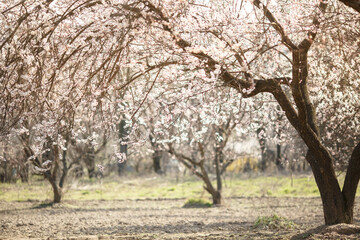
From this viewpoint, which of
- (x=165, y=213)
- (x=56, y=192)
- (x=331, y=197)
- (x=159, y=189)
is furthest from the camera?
(x=159, y=189)

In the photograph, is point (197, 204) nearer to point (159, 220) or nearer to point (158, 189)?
point (159, 220)

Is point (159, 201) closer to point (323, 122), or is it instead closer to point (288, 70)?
point (288, 70)

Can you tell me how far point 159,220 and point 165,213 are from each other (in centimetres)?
176

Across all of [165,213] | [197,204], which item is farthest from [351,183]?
[197,204]

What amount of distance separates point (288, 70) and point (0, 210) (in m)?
9.34

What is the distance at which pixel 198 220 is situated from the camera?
11031mm

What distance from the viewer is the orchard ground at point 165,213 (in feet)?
27.3

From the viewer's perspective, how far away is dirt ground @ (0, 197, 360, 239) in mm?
7988

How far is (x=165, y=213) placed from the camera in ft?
42.4

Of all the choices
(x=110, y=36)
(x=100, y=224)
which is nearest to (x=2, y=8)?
(x=110, y=36)

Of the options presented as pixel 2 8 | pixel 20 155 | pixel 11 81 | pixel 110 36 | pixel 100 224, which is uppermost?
pixel 2 8

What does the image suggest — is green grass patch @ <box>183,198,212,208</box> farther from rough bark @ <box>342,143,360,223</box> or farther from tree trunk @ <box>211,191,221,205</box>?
rough bark @ <box>342,143,360,223</box>

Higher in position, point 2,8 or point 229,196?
point 2,8

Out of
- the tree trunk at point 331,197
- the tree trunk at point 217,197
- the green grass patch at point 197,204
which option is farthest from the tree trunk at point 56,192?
the tree trunk at point 331,197
